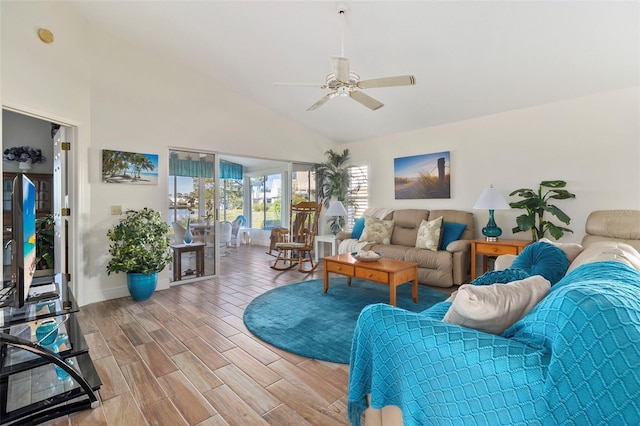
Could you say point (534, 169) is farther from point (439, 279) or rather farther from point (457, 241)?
point (439, 279)

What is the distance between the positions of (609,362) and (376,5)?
2.94m

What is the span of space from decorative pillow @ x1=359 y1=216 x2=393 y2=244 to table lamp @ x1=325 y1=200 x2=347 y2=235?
1.52ft

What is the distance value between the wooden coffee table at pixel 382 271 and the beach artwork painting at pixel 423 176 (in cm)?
200

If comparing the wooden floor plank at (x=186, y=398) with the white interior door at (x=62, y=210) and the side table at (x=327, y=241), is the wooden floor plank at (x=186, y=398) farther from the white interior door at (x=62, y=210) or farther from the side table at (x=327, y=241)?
the side table at (x=327, y=241)

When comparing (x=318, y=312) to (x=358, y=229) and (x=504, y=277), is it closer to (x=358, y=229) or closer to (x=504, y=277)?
(x=504, y=277)

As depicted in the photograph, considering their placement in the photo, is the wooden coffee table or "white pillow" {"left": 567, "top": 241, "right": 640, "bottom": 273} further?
the wooden coffee table

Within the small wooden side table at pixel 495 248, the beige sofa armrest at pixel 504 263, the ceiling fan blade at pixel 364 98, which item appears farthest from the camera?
the small wooden side table at pixel 495 248

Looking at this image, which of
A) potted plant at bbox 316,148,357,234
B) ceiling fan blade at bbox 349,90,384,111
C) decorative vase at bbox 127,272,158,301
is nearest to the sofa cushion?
potted plant at bbox 316,148,357,234

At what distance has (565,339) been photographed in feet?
2.61

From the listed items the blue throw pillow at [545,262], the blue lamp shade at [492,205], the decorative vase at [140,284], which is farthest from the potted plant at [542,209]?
the decorative vase at [140,284]

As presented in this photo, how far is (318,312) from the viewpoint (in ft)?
10.5

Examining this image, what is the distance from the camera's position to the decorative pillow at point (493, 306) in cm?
111

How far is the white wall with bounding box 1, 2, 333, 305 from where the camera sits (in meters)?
2.97

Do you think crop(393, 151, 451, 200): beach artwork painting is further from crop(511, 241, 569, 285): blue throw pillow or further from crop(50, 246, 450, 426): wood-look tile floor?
crop(50, 246, 450, 426): wood-look tile floor
